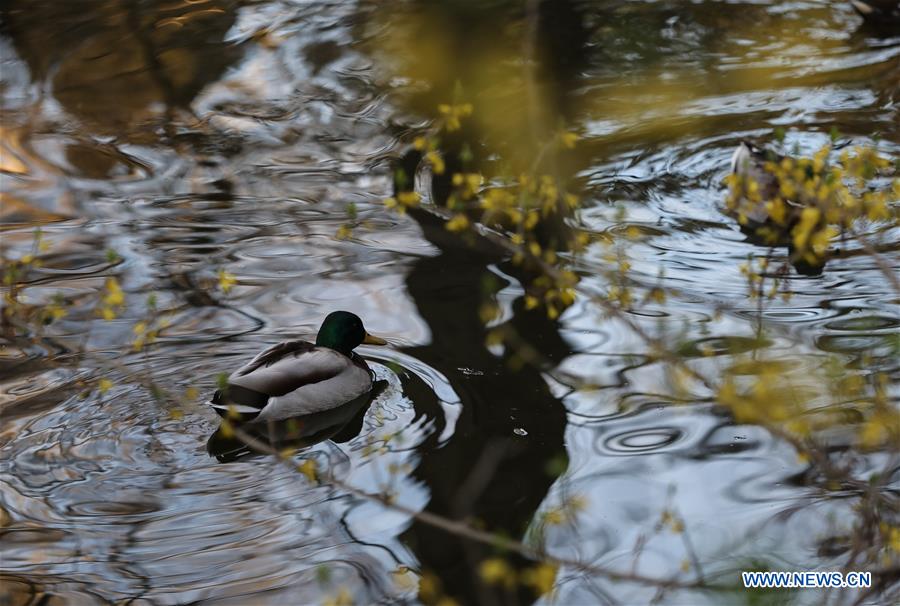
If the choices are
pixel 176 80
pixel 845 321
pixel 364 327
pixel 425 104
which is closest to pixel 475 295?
pixel 364 327

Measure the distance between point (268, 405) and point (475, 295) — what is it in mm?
1466

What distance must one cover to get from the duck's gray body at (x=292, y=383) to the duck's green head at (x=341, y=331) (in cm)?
8

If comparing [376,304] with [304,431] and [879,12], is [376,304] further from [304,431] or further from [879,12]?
[879,12]

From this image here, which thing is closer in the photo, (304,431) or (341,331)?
(304,431)

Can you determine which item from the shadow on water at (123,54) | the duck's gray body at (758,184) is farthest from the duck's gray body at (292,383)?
the shadow on water at (123,54)

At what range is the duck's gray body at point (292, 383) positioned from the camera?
211 inches

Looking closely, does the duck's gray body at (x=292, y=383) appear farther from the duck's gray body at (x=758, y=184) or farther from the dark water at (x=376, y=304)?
the duck's gray body at (x=758, y=184)

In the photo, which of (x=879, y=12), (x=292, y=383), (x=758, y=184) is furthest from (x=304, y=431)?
(x=879, y=12)

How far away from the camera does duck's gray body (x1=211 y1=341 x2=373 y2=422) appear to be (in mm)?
5359

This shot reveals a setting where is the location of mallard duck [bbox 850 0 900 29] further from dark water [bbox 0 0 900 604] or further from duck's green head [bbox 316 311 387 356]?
duck's green head [bbox 316 311 387 356]

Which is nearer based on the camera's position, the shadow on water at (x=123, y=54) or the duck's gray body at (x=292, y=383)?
the duck's gray body at (x=292, y=383)

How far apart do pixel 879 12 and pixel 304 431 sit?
23.9ft

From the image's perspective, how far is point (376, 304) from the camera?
21.1ft

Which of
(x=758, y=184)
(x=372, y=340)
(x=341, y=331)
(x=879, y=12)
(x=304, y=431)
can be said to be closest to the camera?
(x=304, y=431)
